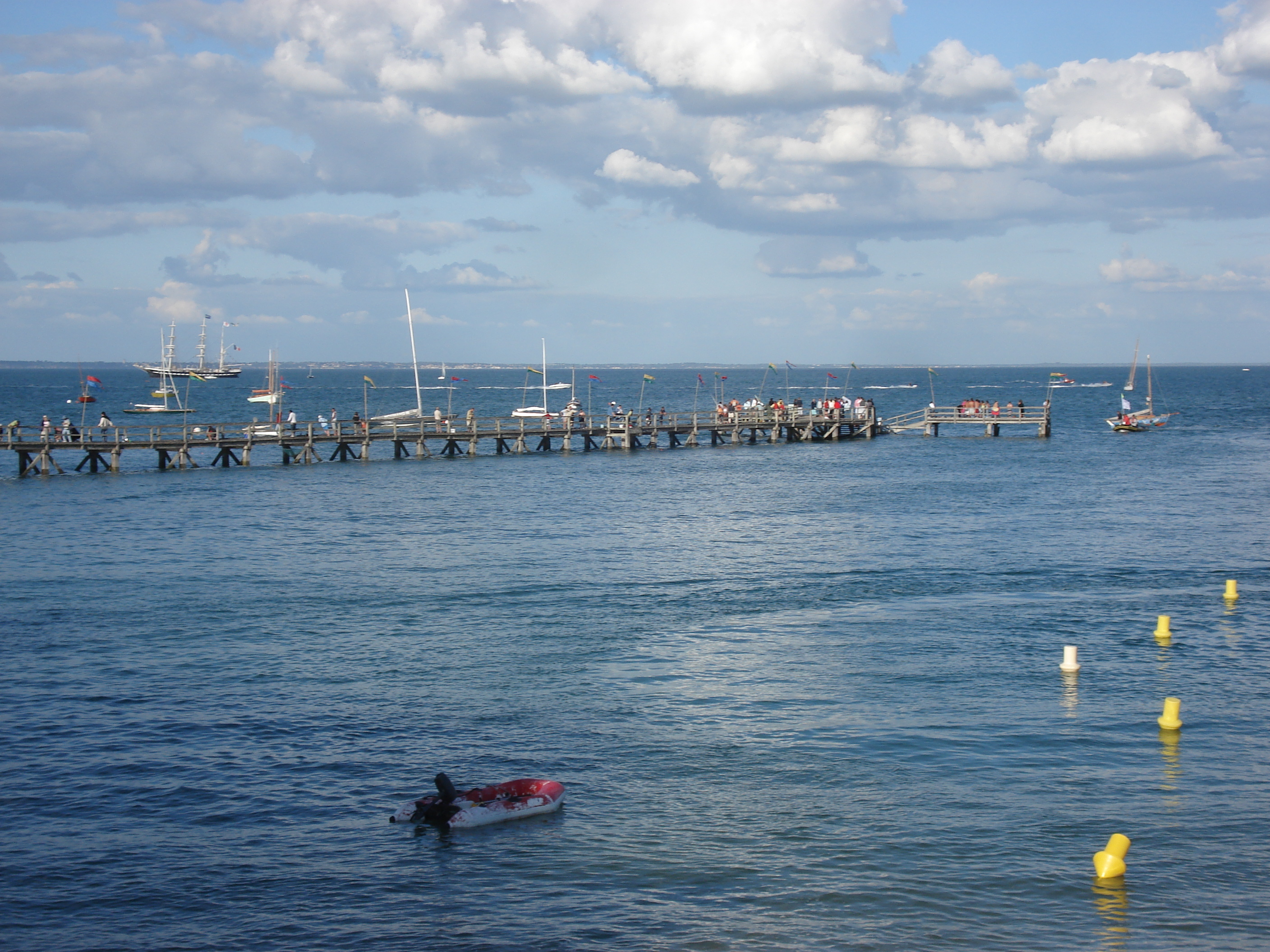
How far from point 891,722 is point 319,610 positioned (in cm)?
1554

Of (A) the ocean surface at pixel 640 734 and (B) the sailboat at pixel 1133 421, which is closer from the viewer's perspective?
(A) the ocean surface at pixel 640 734

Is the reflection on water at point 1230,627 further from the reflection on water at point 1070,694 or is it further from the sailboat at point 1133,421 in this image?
the sailboat at point 1133,421

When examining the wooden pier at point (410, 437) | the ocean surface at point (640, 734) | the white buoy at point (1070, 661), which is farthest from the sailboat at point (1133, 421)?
the white buoy at point (1070, 661)

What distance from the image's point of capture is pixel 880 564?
112 ft

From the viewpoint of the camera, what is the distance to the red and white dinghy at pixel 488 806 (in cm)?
1591

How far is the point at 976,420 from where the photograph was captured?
81.5m

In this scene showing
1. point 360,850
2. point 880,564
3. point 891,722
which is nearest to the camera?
point 360,850

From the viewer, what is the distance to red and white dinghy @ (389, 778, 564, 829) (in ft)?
52.2

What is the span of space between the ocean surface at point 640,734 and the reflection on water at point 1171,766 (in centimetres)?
7

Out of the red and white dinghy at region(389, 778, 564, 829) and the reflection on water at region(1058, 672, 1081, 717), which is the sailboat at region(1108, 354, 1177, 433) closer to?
the reflection on water at region(1058, 672, 1081, 717)

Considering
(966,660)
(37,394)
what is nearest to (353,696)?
(966,660)

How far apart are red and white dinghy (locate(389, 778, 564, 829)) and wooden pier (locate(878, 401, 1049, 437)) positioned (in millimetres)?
69817

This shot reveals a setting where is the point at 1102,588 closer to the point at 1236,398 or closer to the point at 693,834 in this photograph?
the point at 693,834

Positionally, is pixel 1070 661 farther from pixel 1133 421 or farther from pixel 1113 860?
pixel 1133 421
